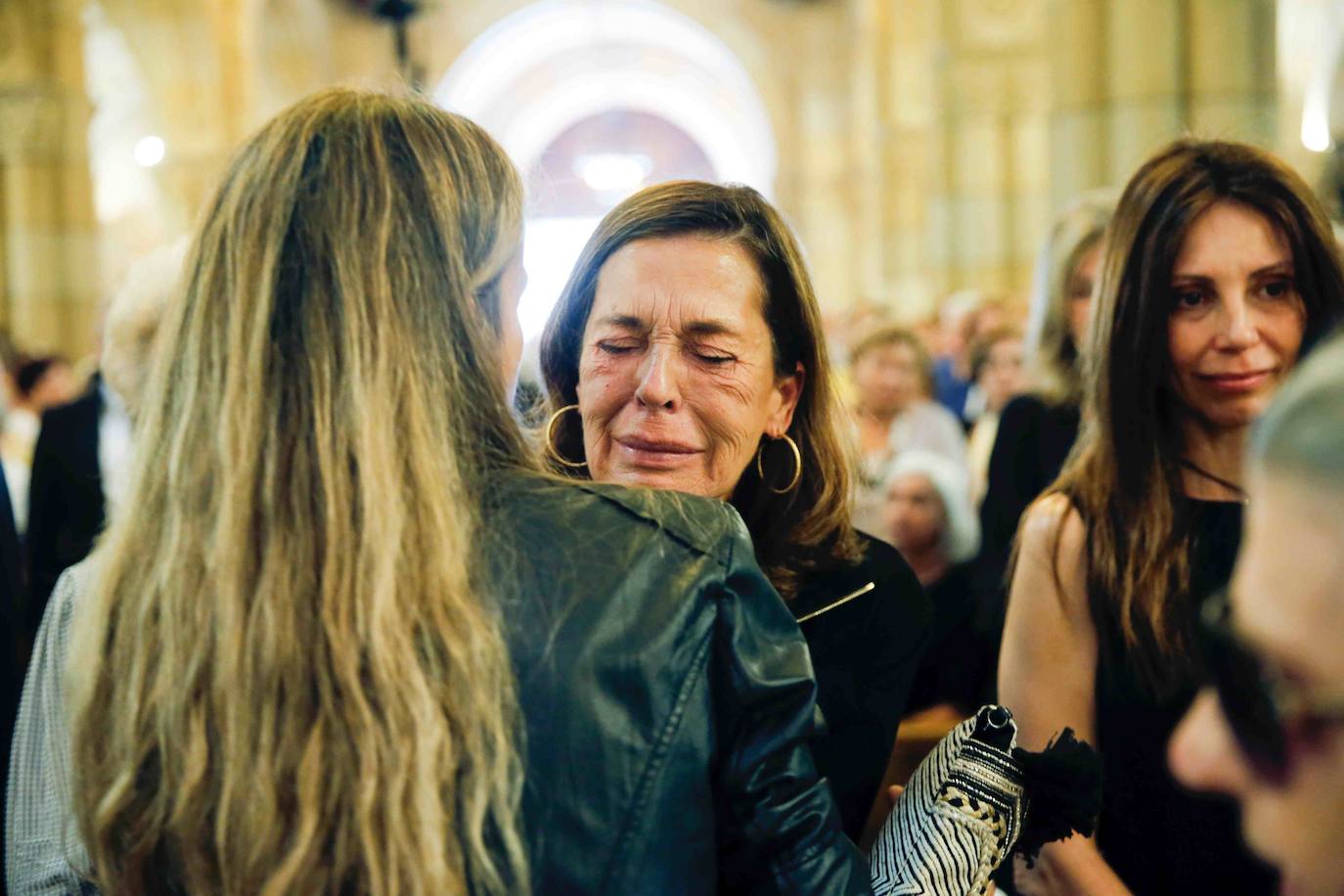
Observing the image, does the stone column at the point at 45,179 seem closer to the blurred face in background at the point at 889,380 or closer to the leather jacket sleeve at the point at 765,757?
the blurred face in background at the point at 889,380

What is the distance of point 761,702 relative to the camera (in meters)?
1.36

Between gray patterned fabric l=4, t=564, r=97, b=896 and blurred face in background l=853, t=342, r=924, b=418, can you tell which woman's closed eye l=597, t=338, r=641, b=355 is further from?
blurred face in background l=853, t=342, r=924, b=418

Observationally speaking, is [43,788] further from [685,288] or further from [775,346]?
[775,346]

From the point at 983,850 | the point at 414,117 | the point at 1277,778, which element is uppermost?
the point at 414,117

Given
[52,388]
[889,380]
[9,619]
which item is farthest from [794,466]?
[52,388]

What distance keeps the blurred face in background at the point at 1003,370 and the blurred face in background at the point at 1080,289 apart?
238 cm

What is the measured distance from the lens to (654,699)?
1322 mm

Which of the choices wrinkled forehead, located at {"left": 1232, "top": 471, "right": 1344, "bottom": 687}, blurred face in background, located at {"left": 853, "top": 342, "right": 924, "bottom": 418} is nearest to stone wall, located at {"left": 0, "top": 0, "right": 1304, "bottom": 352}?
wrinkled forehead, located at {"left": 1232, "top": 471, "right": 1344, "bottom": 687}

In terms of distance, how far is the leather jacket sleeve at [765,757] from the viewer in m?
1.36

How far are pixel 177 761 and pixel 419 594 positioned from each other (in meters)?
0.27

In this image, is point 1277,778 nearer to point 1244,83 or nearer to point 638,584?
point 638,584

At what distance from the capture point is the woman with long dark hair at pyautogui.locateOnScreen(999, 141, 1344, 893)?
2.10 m

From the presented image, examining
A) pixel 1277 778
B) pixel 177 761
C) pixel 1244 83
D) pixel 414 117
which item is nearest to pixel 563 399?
pixel 414 117

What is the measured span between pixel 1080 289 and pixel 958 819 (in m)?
2.43
